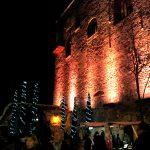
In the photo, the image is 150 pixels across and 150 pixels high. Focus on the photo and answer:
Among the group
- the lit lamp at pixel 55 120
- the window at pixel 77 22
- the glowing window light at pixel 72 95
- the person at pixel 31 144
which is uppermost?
the window at pixel 77 22

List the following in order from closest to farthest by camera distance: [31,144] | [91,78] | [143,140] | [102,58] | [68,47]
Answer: [143,140] < [31,144] < [102,58] < [91,78] < [68,47]

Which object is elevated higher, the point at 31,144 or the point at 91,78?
the point at 91,78

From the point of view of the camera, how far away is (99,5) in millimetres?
19469

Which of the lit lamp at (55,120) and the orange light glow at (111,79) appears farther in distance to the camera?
the lit lamp at (55,120)

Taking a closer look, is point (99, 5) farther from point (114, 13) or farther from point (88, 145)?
point (88, 145)

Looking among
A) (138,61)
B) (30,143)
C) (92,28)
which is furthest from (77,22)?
(30,143)

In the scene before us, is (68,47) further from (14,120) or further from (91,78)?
(14,120)

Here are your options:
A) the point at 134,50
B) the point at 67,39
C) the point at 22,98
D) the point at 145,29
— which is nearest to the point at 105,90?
the point at 134,50

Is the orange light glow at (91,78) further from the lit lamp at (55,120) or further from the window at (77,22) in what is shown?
the window at (77,22)

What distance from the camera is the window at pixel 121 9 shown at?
53.8 ft

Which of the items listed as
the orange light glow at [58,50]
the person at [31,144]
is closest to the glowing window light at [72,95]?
the orange light glow at [58,50]

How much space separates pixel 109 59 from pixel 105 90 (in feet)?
7.01

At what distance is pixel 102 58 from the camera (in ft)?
59.5

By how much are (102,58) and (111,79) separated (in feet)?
6.79
